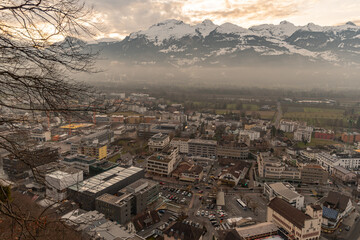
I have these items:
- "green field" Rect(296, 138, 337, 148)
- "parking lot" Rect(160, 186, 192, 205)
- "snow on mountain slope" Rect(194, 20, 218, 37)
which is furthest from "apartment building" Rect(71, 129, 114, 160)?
"snow on mountain slope" Rect(194, 20, 218, 37)

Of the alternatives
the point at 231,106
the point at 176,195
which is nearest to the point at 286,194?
the point at 176,195

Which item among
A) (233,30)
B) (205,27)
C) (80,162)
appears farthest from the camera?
(205,27)

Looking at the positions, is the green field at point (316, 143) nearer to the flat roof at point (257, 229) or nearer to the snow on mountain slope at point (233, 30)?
the flat roof at point (257, 229)

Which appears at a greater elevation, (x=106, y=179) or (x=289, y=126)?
(x=106, y=179)

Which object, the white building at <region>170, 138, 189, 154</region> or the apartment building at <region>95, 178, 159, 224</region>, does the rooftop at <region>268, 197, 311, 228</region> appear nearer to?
the apartment building at <region>95, 178, 159, 224</region>

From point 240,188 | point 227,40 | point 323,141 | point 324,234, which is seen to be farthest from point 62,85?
point 227,40

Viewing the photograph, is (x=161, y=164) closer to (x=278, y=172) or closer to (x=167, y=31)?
(x=278, y=172)
